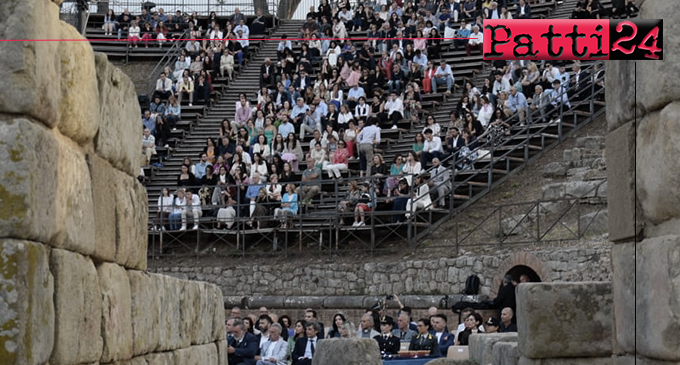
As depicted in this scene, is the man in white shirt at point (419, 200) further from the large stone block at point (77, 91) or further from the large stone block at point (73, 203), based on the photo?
the large stone block at point (73, 203)

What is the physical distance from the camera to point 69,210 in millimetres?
6523

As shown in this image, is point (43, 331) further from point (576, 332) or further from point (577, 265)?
point (577, 265)

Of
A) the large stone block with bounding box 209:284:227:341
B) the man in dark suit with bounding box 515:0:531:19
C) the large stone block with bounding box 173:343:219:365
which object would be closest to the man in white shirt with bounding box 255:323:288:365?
the large stone block with bounding box 209:284:227:341

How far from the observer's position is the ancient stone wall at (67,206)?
233 inches

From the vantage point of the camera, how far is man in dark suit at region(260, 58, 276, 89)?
32.2 meters

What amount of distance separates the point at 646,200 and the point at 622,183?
14.7 inches

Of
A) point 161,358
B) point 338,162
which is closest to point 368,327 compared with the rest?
point 161,358

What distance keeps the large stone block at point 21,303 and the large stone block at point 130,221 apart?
178cm

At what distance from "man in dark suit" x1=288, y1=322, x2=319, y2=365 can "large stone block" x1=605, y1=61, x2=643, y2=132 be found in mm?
10698

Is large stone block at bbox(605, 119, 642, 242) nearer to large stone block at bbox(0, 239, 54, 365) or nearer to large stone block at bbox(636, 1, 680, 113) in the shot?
large stone block at bbox(636, 1, 680, 113)

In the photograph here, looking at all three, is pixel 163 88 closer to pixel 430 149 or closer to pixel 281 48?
pixel 281 48

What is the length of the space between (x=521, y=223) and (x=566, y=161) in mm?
2276

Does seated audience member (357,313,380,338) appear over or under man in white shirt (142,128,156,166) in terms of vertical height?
under

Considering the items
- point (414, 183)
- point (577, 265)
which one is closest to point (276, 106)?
point (414, 183)
